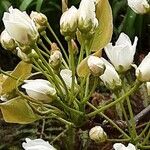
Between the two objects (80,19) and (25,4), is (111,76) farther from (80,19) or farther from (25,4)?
(25,4)

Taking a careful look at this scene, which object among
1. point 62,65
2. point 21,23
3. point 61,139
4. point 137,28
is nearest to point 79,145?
point 61,139

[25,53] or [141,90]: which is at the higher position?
[25,53]

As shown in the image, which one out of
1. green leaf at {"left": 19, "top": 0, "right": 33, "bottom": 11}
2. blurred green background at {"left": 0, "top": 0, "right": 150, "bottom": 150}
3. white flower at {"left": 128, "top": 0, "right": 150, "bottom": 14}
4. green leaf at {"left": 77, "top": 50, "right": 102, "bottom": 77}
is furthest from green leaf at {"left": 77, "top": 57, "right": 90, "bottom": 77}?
green leaf at {"left": 19, "top": 0, "right": 33, "bottom": 11}

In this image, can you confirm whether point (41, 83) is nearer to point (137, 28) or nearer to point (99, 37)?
point (99, 37)

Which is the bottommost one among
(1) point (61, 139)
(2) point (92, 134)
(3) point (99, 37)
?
(1) point (61, 139)

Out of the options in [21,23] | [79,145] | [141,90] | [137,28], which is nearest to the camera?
[21,23]

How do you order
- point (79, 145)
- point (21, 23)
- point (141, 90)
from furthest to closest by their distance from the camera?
1. point (141, 90)
2. point (79, 145)
3. point (21, 23)

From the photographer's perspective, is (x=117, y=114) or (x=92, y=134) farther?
(x=117, y=114)
